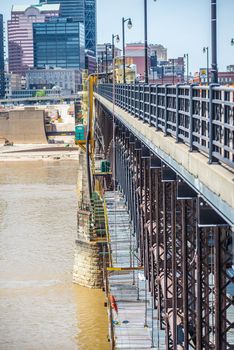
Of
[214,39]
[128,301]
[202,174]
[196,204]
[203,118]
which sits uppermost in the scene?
[214,39]

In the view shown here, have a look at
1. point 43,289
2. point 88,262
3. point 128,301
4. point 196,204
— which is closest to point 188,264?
point 196,204

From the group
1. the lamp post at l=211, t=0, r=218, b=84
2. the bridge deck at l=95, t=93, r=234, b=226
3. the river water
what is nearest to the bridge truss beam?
the bridge deck at l=95, t=93, r=234, b=226

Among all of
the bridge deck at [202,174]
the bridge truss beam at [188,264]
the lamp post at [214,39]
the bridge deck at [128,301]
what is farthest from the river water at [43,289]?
the lamp post at [214,39]

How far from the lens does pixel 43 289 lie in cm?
3819

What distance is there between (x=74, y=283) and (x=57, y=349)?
29.7 ft

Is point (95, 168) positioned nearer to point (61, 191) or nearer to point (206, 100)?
point (61, 191)

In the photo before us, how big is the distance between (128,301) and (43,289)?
12.8 m

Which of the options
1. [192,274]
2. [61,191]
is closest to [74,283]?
[192,274]

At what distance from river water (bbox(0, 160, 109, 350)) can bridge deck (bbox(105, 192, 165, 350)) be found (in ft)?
9.07

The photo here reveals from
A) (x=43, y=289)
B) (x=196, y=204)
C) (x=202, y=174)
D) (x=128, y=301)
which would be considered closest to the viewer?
(x=202, y=174)

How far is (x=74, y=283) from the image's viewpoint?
38.9m

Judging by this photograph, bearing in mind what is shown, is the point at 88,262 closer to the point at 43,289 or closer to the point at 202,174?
the point at 43,289

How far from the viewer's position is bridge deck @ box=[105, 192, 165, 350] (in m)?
21.7

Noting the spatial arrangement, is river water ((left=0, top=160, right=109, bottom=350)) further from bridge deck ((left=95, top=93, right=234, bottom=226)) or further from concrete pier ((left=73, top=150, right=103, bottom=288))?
bridge deck ((left=95, top=93, right=234, bottom=226))
